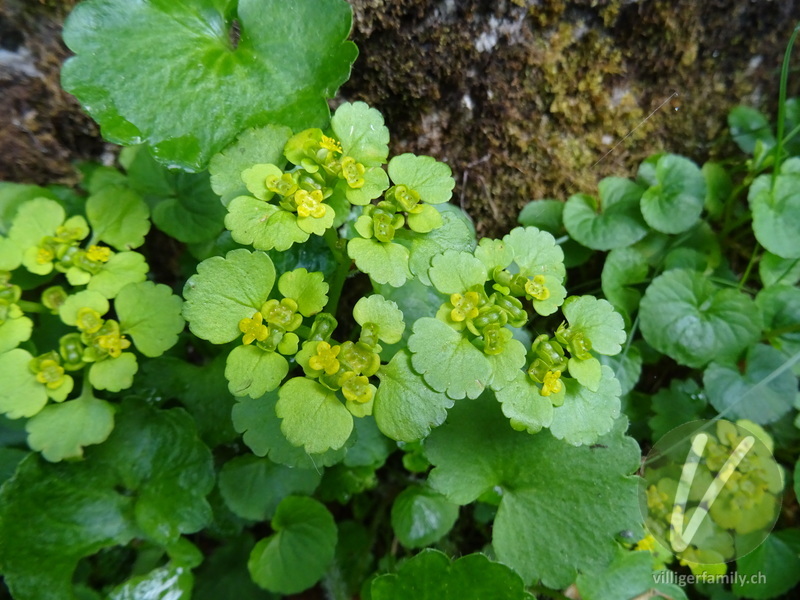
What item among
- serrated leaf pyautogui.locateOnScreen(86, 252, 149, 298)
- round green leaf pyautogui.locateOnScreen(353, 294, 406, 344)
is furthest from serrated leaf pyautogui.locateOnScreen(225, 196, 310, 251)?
serrated leaf pyautogui.locateOnScreen(86, 252, 149, 298)

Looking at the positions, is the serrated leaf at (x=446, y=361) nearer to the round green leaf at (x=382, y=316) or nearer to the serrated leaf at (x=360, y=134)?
the round green leaf at (x=382, y=316)

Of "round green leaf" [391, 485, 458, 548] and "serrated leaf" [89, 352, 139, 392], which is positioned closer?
"serrated leaf" [89, 352, 139, 392]

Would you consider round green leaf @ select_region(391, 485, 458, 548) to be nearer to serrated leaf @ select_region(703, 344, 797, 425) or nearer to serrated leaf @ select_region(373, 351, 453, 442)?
serrated leaf @ select_region(373, 351, 453, 442)

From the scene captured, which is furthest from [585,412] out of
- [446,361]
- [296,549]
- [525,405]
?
[296,549]

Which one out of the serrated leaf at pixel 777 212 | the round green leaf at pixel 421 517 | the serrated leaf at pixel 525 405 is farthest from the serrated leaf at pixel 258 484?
the serrated leaf at pixel 777 212

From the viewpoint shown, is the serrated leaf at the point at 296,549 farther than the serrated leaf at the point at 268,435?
Yes

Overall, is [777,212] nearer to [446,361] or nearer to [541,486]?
[541,486]
